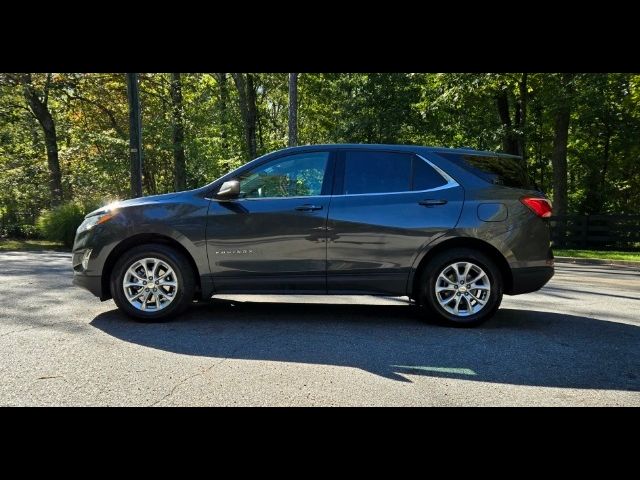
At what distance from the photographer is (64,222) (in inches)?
638

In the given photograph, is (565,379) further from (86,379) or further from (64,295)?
(64,295)

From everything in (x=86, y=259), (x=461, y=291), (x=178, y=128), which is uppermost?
(x=178, y=128)

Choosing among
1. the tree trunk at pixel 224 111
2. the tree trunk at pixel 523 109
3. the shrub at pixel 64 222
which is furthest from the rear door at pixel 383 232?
the tree trunk at pixel 224 111

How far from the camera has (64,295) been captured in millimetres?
6656

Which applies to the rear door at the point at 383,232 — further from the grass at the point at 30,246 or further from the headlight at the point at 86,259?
the grass at the point at 30,246

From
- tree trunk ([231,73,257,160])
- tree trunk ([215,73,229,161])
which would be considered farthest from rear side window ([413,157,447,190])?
tree trunk ([215,73,229,161])

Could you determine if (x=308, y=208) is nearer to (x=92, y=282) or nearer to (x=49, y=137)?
(x=92, y=282)

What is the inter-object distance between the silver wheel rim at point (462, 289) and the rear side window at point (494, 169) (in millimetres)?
973

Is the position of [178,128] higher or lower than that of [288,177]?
higher

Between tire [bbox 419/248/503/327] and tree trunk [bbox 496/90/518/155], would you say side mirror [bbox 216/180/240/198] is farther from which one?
tree trunk [bbox 496/90/518/155]

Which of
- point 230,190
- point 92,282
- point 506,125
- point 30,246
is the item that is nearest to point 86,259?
point 92,282

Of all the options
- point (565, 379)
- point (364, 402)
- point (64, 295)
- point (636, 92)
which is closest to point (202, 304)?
point (64, 295)

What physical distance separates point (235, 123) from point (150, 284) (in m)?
21.0
